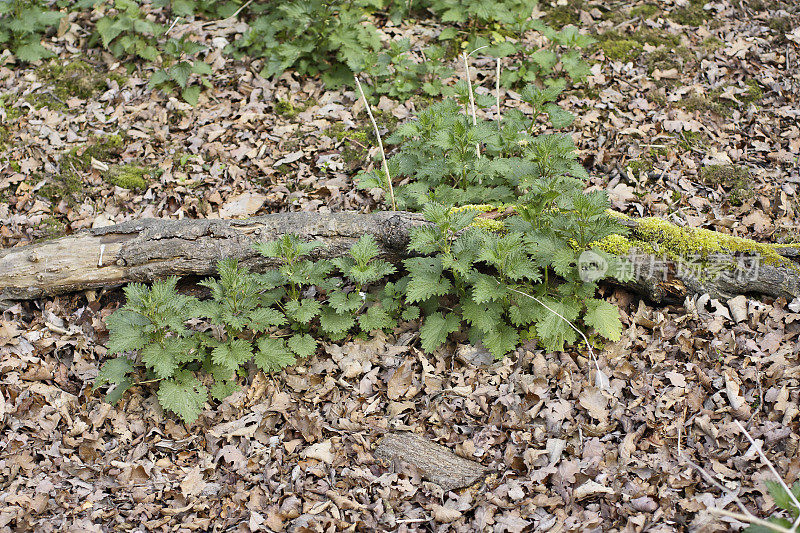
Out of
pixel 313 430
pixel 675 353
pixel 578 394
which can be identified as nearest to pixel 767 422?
pixel 675 353

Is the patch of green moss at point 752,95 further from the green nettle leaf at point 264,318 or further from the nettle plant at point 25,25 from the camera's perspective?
the nettle plant at point 25,25

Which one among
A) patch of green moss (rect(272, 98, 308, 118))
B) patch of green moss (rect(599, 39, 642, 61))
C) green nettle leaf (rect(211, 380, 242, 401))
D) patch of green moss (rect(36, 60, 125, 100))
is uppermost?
patch of green moss (rect(599, 39, 642, 61))

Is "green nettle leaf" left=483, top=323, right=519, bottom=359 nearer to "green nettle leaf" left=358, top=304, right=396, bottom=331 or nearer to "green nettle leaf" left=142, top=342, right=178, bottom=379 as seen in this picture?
"green nettle leaf" left=358, top=304, right=396, bottom=331

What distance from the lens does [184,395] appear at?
4223 mm

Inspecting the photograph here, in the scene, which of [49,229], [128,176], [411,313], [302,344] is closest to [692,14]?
Result: [411,313]

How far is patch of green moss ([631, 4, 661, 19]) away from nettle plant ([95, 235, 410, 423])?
4953 mm

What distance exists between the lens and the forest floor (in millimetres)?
3691

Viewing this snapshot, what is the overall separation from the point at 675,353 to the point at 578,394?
0.80m

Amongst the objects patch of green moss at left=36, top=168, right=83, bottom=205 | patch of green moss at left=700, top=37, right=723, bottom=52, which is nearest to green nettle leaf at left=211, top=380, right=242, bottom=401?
patch of green moss at left=36, top=168, right=83, bottom=205

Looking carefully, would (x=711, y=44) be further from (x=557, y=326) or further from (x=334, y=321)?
(x=334, y=321)

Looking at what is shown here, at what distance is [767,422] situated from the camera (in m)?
3.78

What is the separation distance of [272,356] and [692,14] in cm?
628

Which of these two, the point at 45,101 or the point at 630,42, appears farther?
the point at 630,42

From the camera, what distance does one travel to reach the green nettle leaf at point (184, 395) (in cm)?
416
